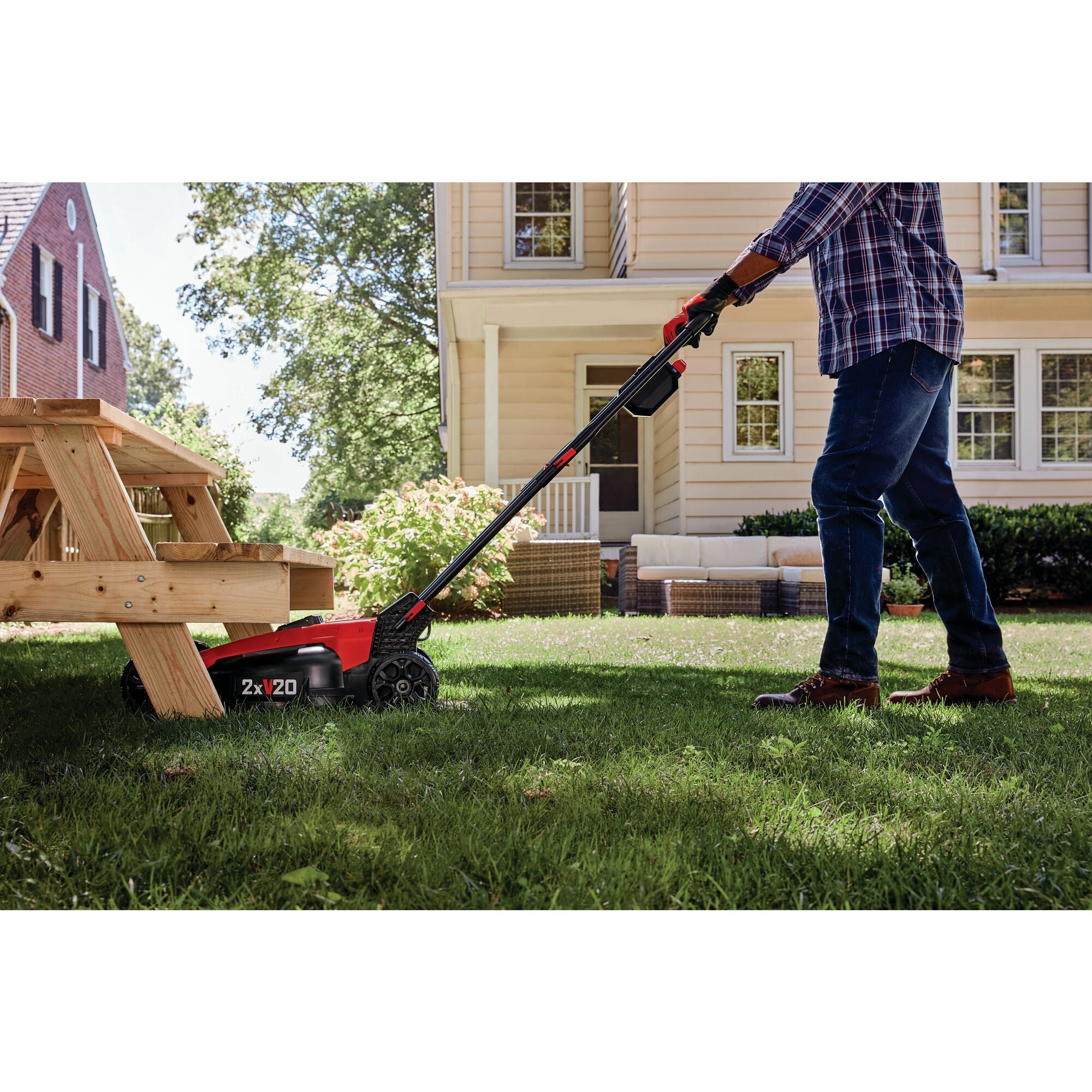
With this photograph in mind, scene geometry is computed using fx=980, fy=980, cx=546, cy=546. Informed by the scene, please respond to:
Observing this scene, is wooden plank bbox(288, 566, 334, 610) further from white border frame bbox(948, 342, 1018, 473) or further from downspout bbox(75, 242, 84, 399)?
downspout bbox(75, 242, 84, 399)

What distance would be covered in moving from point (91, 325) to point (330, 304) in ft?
19.2

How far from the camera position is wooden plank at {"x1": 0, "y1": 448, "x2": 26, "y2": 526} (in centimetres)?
332

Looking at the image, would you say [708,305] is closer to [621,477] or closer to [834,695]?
[834,695]

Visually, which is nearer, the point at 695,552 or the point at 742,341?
the point at 695,552

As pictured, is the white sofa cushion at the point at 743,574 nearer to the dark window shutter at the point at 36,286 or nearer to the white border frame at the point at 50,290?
the dark window shutter at the point at 36,286

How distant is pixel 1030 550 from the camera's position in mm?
10070

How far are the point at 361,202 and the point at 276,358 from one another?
5033 mm

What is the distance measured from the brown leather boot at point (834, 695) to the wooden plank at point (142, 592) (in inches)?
67.7

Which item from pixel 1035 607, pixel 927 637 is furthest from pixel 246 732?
pixel 1035 607

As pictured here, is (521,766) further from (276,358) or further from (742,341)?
(276,358)

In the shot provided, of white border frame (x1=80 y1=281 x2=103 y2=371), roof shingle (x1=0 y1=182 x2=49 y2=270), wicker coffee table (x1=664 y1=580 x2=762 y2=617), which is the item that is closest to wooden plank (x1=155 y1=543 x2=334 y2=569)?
wicker coffee table (x1=664 y1=580 x2=762 y2=617)

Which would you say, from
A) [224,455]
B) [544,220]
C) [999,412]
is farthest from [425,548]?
[224,455]

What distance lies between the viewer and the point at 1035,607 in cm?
1007

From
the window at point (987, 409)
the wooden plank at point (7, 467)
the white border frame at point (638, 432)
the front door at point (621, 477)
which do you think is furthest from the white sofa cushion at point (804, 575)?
the wooden plank at point (7, 467)
